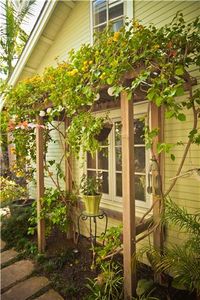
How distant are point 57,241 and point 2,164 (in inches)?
189

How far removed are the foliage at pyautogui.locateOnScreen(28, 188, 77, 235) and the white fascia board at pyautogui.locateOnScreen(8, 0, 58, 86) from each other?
354 centimetres

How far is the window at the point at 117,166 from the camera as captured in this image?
339cm

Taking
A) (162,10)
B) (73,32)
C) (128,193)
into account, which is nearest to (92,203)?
(128,193)

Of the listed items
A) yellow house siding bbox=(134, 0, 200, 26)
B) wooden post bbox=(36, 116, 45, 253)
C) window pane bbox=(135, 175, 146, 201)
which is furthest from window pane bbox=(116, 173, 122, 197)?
yellow house siding bbox=(134, 0, 200, 26)

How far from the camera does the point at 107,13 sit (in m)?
3.99

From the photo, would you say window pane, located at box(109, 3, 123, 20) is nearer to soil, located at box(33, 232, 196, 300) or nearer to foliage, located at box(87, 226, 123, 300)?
foliage, located at box(87, 226, 123, 300)

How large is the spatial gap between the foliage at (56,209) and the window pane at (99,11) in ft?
10.8

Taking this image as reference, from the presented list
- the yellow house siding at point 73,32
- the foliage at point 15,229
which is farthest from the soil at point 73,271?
the yellow house siding at point 73,32

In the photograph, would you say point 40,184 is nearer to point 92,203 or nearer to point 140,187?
point 92,203

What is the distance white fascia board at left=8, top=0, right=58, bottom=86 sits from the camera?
4.60 metres

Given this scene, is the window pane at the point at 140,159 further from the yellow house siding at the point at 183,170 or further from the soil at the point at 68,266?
the soil at the point at 68,266

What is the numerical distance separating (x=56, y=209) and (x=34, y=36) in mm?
3986

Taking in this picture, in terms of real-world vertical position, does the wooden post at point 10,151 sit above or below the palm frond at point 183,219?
above

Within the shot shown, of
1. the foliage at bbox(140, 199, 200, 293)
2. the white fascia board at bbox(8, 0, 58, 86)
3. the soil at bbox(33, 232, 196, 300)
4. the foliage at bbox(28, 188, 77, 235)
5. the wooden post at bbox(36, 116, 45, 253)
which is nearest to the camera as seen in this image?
the foliage at bbox(140, 199, 200, 293)
